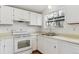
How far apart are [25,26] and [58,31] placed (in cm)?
150

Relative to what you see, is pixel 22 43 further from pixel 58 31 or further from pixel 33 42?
pixel 58 31

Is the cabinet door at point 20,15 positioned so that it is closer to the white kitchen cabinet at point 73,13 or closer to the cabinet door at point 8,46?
the cabinet door at point 8,46

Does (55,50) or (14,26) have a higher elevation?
(14,26)

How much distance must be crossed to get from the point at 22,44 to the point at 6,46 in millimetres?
621

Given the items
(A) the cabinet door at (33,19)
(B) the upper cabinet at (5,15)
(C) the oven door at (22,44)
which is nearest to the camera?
(B) the upper cabinet at (5,15)

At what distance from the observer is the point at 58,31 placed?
291cm

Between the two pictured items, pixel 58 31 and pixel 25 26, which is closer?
pixel 58 31

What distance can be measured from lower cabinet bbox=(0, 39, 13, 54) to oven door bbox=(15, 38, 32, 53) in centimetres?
20

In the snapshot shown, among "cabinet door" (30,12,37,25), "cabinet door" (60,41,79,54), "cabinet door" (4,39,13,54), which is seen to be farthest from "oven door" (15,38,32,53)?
"cabinet door" (60,41,79,54)

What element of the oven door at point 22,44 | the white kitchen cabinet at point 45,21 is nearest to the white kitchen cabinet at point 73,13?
the white kitchen cabinet at point 45,21

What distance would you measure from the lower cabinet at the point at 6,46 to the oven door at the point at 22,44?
0.20 m

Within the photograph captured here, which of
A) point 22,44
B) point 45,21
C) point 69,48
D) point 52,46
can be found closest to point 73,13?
point 69,48

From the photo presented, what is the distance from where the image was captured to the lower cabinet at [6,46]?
2.17 meters
